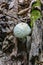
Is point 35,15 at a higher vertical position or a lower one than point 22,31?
higher

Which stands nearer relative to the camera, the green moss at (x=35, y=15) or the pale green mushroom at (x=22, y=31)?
the pale green mushroom at (x=22, y=31)

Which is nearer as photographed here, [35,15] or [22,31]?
[22,31]

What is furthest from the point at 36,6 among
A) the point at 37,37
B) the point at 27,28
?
the point at 37,37

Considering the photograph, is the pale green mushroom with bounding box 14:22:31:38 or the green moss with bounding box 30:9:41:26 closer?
the pale green mushroom with bounding box 14:22:31:38

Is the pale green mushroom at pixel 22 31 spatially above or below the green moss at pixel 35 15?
below

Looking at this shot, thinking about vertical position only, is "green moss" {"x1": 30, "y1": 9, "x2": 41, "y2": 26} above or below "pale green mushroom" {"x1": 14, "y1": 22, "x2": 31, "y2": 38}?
above

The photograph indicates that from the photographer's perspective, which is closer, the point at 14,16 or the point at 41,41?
the point at 41,41

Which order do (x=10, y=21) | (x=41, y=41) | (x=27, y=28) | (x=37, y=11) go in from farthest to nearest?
1. (x=10, y=21)
2. (x=37, y=11)
3. (x=27, y=28)
4. (x=41, y=41)

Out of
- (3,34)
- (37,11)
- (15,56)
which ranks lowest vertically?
(15,56)

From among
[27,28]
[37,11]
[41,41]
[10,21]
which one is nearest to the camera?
[41,41]

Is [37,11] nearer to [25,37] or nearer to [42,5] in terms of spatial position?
[42,5]

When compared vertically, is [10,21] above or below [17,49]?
above
